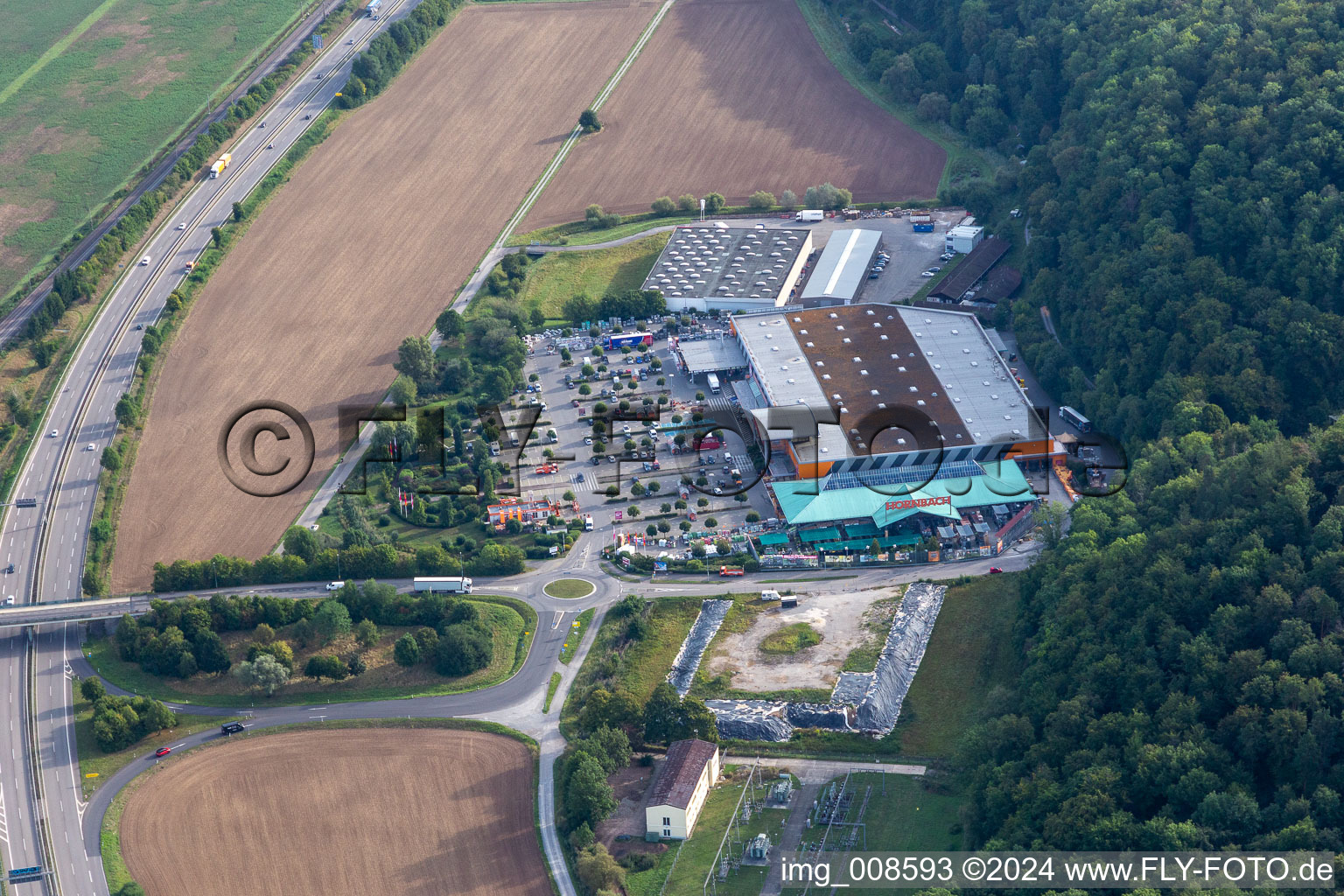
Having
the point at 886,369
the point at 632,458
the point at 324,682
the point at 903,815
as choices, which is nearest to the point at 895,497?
the point at 886,369

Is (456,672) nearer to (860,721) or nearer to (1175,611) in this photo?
(860,721)

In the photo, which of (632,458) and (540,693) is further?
(632,458)

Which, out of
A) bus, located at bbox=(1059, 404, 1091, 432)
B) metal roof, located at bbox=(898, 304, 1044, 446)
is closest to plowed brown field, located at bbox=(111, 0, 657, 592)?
metal roof, located at bbox=(898, 304, 1044, 446)

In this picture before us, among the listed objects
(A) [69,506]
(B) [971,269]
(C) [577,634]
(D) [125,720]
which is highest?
(D) [125,720]

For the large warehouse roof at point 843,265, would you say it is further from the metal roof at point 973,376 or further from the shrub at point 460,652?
the shrub at point 460,652

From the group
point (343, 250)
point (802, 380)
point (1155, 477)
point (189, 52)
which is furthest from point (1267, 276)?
point (189, 52)

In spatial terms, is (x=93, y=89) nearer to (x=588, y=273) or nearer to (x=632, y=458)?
(x=588, y=273)

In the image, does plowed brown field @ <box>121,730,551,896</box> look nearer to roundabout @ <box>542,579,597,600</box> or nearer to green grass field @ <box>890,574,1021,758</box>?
roundabout @ <box>542,579,597,600</box>
